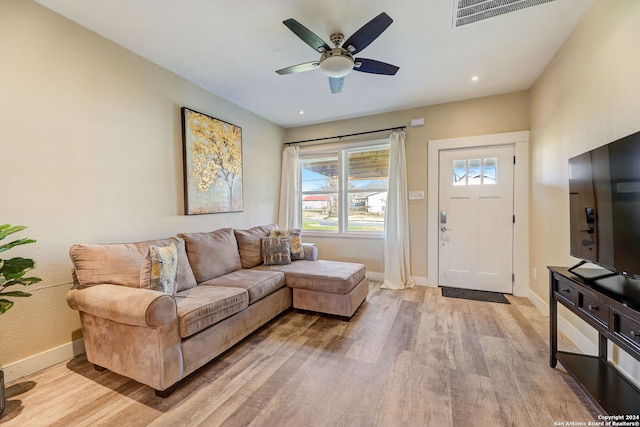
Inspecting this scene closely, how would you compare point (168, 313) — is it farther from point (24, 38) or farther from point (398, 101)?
point (398, 101)

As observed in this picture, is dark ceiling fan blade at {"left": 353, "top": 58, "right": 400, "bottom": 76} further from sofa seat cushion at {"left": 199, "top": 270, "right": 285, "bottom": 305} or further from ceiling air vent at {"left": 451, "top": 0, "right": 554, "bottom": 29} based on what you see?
sofa seat cushion at {"left": 199, "top": 270, "right": 285, "bottom": 305}

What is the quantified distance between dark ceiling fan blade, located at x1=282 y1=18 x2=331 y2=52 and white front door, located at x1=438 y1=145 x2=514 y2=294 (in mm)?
2544

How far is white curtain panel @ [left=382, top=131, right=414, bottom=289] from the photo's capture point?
3.85 metres

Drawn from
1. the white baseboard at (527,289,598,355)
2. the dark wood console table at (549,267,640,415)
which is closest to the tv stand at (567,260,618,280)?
the dark wood console table at (549,267,640,415)

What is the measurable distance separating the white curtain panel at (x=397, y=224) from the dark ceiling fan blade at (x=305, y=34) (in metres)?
2.23

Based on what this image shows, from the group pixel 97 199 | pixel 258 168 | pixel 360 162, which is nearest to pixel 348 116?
pixel 360 162

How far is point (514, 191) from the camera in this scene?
340cm

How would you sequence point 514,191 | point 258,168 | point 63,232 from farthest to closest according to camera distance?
point 258,168 < point 514,191 < point 63,232

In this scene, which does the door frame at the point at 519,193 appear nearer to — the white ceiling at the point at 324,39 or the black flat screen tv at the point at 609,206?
the white ceiling at the point at 324,39

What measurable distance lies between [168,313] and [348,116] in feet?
12.3

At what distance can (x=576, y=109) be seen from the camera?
2.20 m

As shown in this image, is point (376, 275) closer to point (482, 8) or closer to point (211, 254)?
point (211, 254)

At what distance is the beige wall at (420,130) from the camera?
3415mm

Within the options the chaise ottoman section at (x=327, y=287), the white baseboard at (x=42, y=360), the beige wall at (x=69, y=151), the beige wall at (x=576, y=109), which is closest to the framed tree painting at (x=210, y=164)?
the beige wall at (x=69, y=151)
